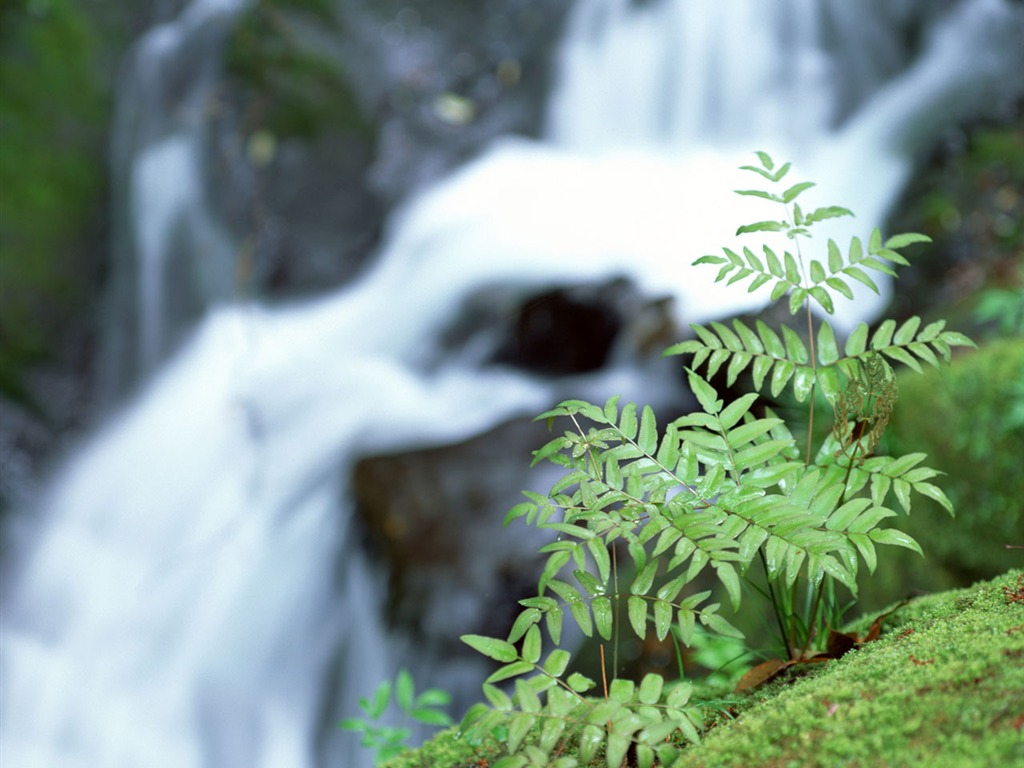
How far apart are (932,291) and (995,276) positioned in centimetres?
32

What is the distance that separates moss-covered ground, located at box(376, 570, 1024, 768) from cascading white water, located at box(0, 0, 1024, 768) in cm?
231

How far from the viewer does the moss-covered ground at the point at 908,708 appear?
3.66 feet

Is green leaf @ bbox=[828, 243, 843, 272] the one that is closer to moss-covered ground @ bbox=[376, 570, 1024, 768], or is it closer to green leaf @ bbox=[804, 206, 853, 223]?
green leaf @ bbox=[804, 206, 853, 223]

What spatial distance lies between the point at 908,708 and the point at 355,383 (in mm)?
4589

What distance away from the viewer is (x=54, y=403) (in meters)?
6.26

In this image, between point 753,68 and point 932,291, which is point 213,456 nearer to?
point 932,291

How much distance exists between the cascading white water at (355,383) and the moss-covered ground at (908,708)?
231 centimetres

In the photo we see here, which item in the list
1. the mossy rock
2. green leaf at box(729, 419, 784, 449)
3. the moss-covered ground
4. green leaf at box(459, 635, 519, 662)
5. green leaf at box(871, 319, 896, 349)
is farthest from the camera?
the mossy rock

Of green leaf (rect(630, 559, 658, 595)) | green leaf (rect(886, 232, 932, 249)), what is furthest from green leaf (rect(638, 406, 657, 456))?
green leaf (rect(886, 232, 932, 249))

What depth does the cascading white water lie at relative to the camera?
423 cm

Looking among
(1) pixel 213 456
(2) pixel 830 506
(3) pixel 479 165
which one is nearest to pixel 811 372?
(2) pixel 830 506

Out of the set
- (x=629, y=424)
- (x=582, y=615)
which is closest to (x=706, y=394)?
(x=629, y=424)

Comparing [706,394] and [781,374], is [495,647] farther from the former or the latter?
[781,374]

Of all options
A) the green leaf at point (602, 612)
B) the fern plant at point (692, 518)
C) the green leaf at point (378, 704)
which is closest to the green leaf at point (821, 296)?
the fern plant at point (692, 518)
